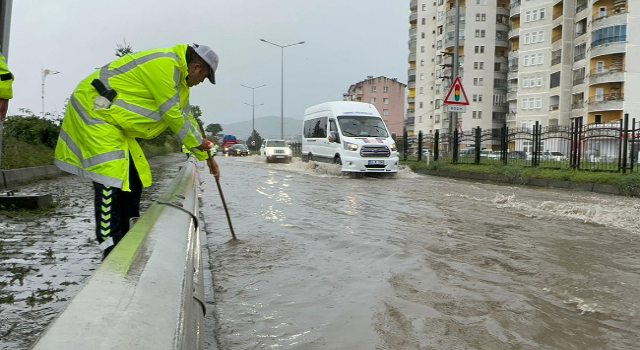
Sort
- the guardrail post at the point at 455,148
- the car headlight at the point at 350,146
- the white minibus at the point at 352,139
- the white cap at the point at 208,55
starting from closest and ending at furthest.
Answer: the white cap at the point at 208,55
the white minibus at the point at 352,139
the car headlight at the point at 350,146
the guardrail post at the point at 455,148

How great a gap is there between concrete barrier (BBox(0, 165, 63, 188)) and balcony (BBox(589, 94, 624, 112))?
143 feet

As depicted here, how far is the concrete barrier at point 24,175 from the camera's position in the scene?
9.92 meters

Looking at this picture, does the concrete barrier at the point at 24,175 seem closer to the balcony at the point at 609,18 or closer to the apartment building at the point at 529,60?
the apartment building at the point at 529,60

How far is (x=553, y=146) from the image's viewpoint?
1686 cm

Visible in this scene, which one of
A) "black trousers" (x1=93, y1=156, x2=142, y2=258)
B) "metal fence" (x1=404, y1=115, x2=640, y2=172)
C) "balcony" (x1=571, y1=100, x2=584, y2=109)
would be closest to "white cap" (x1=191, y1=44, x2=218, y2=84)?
"black trousers" (x1=93, y1=156, x2=142, y2=258)

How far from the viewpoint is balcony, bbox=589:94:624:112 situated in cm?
4331

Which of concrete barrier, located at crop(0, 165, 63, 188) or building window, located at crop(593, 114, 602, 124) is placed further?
building window, located at crop(593, 114, 602, 124)

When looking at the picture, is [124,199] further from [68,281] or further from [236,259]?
[236,259]

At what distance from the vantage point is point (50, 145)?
1739 cm

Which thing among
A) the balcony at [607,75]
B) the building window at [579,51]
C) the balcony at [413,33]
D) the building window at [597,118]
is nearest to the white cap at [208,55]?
the balcony at [607,75]

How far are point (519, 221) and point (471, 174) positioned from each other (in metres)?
10.1

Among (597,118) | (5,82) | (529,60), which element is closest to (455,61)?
(5,82)

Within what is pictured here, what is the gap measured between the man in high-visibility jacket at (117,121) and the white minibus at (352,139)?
13069 mm

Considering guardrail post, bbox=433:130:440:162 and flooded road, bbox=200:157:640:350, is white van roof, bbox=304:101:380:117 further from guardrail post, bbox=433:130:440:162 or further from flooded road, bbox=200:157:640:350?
flooded road, bbox=200:157:640:350
